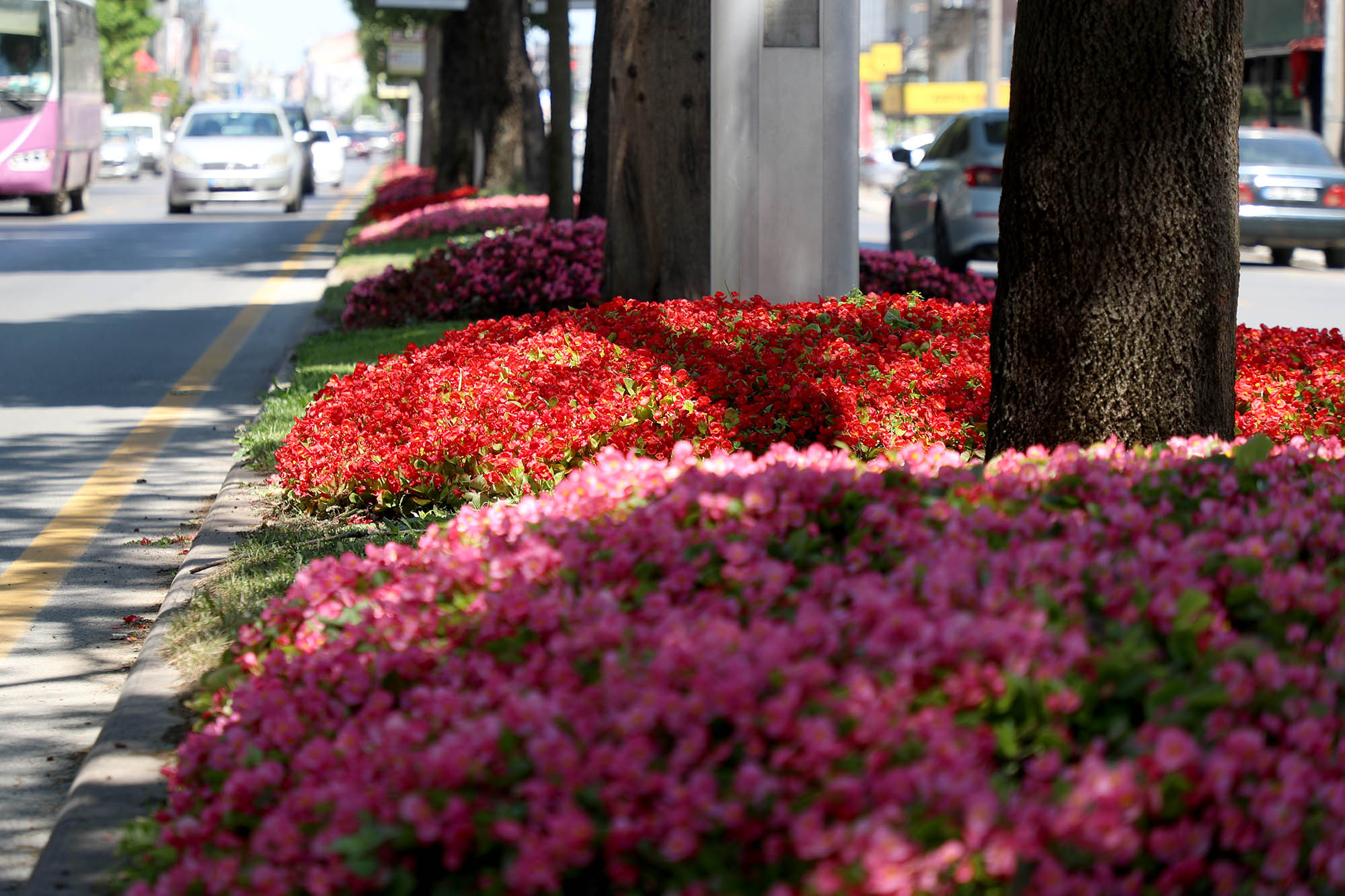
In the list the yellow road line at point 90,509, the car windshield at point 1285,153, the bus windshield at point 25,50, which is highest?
the bus windshield at point 25,50

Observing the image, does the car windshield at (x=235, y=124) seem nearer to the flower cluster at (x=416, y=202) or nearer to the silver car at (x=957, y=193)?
the flower cluster at (x=416, y=202)

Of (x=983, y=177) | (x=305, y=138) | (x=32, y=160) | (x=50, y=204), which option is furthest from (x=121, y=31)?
(x=983, y=177)

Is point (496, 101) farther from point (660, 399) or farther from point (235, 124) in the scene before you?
point (660, 399)

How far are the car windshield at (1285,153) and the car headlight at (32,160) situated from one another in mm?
18705

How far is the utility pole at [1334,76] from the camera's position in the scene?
27984 millimetres

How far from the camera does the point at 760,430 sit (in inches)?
235

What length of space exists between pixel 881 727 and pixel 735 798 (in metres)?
0.21

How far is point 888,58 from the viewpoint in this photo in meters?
84.4

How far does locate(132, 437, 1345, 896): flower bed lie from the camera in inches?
85.4

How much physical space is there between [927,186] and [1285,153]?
5.77 m

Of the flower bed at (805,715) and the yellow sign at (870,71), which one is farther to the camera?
the yellow sign at (870,71)

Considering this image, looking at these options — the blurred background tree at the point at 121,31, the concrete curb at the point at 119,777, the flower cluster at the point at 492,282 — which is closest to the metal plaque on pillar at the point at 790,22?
the concrete curb at the point at 119,777

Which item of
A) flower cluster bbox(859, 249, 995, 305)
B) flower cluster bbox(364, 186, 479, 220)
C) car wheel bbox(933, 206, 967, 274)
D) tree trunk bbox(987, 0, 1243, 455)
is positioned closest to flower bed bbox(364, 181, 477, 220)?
flower cluster bbox(364, 186, 479, 220)

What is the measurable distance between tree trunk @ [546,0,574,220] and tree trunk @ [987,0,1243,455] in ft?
36.7
